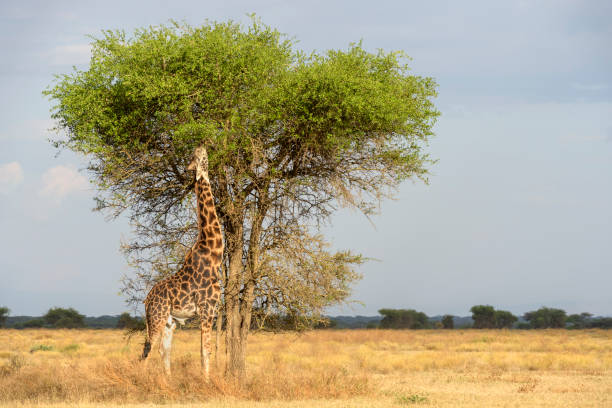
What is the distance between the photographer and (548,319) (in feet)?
354

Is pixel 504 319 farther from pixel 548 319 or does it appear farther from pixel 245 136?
pixel 245 136

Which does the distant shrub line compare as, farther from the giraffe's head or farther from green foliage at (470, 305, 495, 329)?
the giraffe's head

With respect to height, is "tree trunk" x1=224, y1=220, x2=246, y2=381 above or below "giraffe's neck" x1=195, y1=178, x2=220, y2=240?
below

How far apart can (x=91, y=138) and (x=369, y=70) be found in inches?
308

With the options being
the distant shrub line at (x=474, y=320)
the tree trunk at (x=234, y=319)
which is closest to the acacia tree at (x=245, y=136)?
the tree trunk at (x=234, y=319)

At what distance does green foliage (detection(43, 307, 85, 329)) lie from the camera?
312 feet

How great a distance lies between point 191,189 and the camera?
16844 mm

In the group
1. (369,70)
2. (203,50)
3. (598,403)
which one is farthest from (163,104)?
(598,403)

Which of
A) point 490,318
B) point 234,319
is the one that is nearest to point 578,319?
point 490,318

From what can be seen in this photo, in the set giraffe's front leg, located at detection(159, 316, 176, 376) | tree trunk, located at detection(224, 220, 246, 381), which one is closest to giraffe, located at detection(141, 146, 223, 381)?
giraffe's front leg, located at detection(159, 316, 176, 376)

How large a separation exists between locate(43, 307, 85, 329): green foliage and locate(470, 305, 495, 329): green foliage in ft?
203

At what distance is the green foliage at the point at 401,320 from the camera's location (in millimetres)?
105250

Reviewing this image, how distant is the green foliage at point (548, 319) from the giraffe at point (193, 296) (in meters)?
103

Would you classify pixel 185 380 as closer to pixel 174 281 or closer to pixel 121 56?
pixel 174 281
